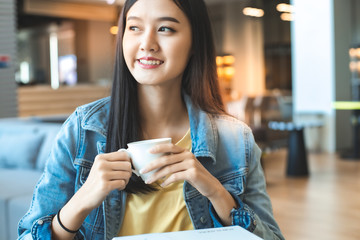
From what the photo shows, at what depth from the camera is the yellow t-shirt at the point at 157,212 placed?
1179 mm

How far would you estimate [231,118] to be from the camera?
1299 mm

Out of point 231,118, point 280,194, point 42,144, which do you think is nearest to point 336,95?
point 280,194

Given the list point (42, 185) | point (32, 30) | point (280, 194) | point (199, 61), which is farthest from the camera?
point (32, 30)

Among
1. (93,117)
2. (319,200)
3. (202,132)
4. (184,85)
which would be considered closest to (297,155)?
(319,200)

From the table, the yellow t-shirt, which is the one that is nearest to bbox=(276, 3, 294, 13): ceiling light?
the table

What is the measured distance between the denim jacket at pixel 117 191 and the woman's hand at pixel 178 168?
13cm

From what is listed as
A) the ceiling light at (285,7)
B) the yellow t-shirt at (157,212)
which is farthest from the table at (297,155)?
the yellow t-shirt at (157,212)

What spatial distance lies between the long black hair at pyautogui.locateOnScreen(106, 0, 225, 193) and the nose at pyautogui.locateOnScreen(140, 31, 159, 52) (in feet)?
0.33

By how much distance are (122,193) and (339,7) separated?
8450 millimetres

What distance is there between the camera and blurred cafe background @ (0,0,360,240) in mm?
4328

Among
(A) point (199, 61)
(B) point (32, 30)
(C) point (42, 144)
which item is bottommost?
(C) point (42, 144)

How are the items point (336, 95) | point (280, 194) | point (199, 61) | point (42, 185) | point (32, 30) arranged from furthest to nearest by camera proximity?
point (32, 30)
point (336, 95)
point (280, 194)
point (199, 61)
point (42, 185)

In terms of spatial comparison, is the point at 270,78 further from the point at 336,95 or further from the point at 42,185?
the point at 42,185

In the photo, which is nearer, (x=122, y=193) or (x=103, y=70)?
(x=122, y=193)
